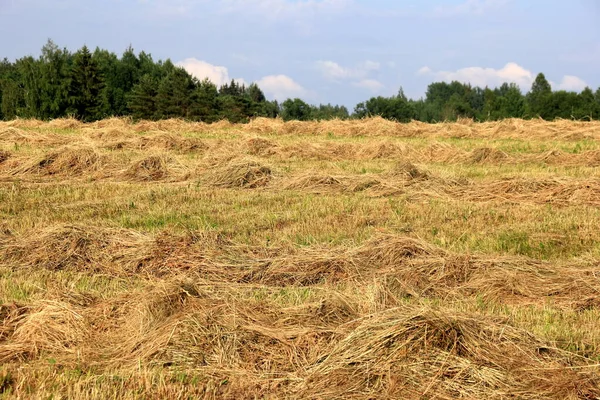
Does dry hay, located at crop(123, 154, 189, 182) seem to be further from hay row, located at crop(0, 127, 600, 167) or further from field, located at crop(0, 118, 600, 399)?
hay row, located at crop(0, 127, 600, 167)

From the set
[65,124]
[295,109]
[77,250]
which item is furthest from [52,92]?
[77,250]

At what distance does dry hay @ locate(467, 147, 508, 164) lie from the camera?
57.5ft

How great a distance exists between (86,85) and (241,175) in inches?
1894

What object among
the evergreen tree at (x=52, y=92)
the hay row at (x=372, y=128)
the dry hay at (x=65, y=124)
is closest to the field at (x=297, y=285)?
the hay row at (x=372, y=128)

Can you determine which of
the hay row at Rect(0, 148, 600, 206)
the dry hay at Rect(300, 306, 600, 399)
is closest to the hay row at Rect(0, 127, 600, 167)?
the hay row at Rect(0, 148, 600, 206)

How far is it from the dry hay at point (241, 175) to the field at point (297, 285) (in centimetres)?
4

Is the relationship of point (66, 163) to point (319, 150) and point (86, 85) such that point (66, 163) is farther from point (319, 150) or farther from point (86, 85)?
point (86, 85)

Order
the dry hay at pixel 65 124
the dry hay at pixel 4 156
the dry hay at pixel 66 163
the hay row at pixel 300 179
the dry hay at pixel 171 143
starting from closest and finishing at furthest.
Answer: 1. the hay row at pixel 300 179
2. the dry hay at pixel 66 163
3. the dry hay at pixel 4 156
4. the dry hay at pixel 171 143
5. the dry hay at pixel 65 124

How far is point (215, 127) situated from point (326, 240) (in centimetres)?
2362

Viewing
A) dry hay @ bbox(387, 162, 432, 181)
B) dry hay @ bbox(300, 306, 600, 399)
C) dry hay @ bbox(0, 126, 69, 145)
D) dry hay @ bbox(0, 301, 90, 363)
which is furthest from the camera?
dry hay @ bbox(0, 126, 69, 145)

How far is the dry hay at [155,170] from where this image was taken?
14.2 metres

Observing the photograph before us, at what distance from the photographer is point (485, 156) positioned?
17688 mm

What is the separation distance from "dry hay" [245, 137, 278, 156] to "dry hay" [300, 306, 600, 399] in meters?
14.4

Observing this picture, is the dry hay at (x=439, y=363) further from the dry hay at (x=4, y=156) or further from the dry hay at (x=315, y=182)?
the dry hay at (x=4, y=156)
